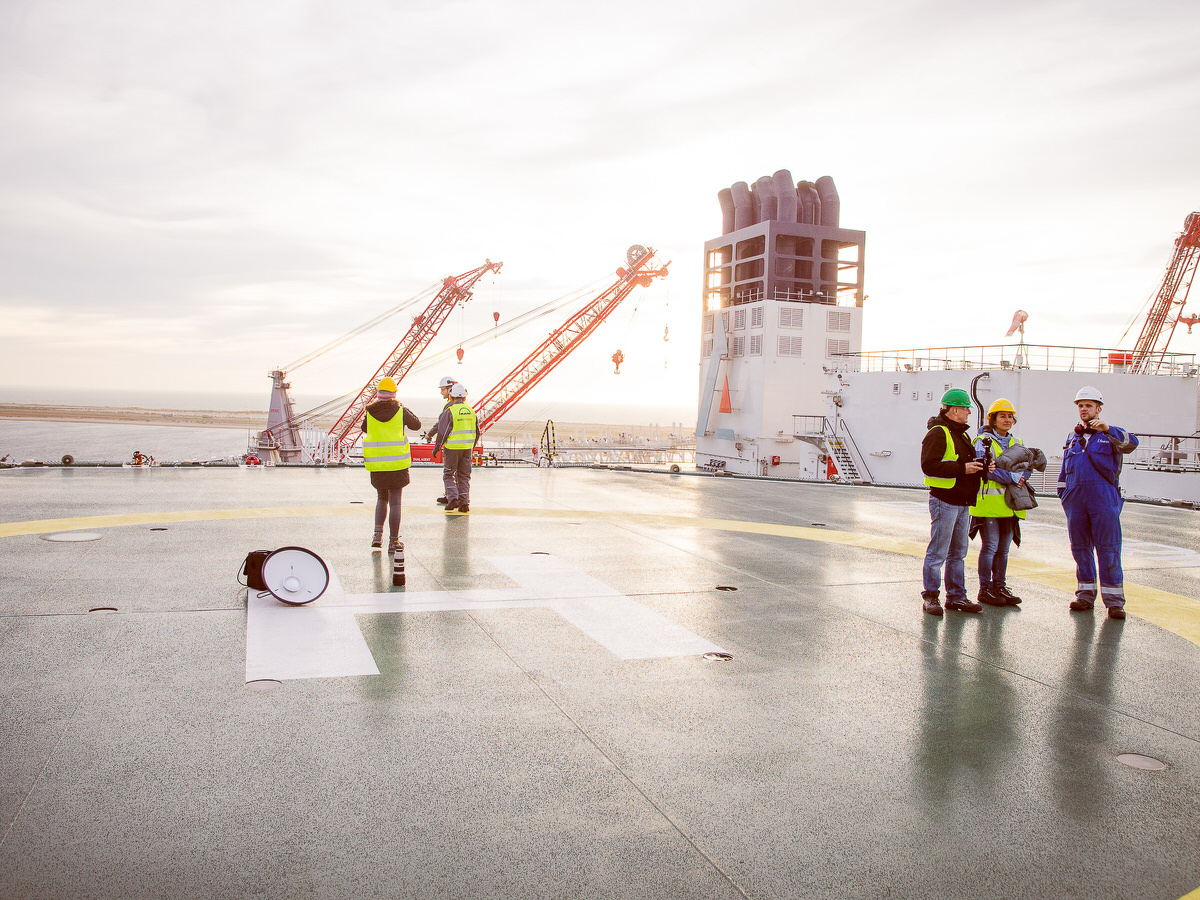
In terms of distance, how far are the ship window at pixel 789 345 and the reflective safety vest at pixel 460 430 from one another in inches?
1602

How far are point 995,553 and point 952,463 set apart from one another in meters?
1.26

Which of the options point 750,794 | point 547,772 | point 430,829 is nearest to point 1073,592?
point 750,794

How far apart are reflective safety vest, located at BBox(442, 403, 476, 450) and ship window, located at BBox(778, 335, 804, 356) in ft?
134

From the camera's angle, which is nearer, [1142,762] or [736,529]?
[1142,762]

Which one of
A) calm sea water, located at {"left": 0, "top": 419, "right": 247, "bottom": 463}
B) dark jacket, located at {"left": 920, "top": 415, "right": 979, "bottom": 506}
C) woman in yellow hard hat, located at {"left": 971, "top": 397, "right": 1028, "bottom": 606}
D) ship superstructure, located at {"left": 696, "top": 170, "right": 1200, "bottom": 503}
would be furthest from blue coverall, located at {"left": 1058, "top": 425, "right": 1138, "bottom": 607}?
calm sea water, located at {"left": 0, "top": 419, "right": 247, "bottom": 463}

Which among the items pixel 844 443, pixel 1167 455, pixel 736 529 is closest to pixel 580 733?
pixel 736 529

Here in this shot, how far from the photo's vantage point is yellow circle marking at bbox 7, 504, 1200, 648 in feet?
25.4

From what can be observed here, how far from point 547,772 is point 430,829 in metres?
0.73

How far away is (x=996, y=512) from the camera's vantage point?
305 inches

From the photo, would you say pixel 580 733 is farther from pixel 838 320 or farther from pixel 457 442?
pixel 838 320

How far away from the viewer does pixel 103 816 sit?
3.48 meters

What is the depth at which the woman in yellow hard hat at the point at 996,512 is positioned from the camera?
301 inches

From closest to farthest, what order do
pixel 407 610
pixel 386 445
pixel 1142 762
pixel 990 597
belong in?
pixel 1142 762, pixel 407 610, pixel 990 597, pixel 386 445

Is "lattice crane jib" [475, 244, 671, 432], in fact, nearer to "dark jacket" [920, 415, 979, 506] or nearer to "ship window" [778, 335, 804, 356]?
"ship window" [778, 335, 804, 356]
